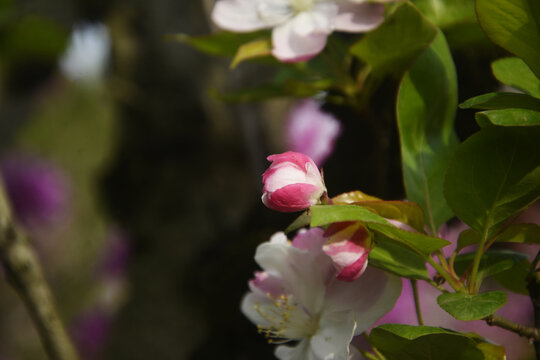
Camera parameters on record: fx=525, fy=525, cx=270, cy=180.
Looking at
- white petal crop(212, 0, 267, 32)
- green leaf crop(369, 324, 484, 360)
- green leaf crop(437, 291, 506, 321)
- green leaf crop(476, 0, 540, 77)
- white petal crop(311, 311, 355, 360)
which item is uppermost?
green leaf crop(476, 0, 540, 77)

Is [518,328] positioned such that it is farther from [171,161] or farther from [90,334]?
[90,334]

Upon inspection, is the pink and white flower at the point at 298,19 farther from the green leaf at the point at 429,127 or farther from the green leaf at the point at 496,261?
the green leaf at the point at 496,261

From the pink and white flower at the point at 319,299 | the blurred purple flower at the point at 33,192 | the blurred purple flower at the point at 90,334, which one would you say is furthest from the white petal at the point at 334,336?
the blurred purple flower at the point at 33,192

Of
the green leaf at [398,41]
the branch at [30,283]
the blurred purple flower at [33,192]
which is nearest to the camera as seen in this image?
the green leaf at [398,41]

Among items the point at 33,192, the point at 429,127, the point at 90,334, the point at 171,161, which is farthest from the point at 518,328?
the point at 33,192

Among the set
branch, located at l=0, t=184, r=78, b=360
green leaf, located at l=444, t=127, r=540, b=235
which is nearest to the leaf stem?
green leaf, located at l=444, t=127, r=540, b=235

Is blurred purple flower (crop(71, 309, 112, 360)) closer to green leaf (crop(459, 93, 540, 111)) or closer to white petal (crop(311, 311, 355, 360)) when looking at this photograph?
white petal (crop(311, 311, 355, 360))
